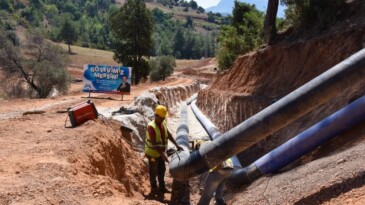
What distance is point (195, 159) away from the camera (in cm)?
891

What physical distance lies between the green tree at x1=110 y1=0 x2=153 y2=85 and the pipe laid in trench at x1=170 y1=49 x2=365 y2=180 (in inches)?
1418

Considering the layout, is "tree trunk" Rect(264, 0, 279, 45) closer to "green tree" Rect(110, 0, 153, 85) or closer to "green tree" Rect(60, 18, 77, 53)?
"green tree" Rect(110, 0, 153, 85)

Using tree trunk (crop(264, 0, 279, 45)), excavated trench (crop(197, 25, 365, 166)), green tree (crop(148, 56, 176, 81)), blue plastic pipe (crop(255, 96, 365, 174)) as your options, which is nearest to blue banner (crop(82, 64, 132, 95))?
excavated trench (crop(197, 25, 365, 166))

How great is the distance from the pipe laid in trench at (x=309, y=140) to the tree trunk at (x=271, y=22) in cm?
1180

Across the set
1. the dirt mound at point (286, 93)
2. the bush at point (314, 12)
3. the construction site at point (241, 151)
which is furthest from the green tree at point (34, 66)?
the bush at point (314, 12)

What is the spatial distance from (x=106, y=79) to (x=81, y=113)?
8.65 metres

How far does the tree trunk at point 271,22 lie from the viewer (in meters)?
21.4

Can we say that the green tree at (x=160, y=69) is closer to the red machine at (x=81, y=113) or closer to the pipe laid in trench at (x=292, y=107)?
the red machine at (x=81, y=113)

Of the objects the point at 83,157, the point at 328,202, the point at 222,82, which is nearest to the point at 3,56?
the point at 222,82

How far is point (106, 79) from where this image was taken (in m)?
21.1

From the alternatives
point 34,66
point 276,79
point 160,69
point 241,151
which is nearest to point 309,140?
point 241,151

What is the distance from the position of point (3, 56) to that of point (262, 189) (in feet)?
95.4

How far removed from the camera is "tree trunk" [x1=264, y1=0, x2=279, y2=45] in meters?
21.4

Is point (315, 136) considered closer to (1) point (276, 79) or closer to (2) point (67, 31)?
(1) point (276, 79)
